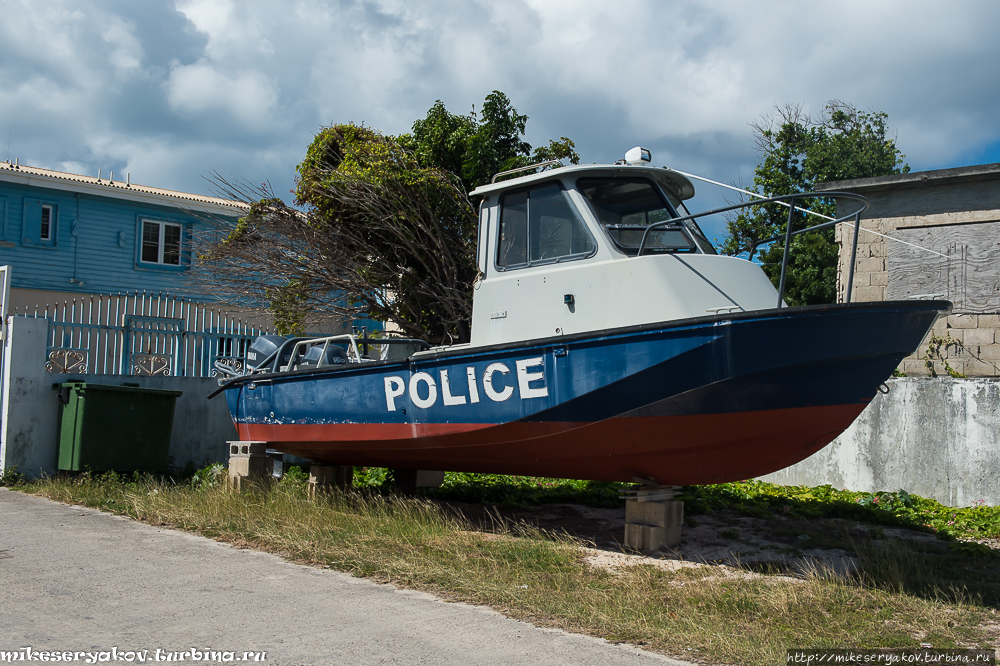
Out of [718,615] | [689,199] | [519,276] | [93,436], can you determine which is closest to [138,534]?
[93,436]

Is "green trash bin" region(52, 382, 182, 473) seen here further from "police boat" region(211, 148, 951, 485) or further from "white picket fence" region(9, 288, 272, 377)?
"police boat" region(211, 148, 951, 485)

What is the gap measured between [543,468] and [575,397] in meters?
0.99

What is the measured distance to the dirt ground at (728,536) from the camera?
5.82 meters

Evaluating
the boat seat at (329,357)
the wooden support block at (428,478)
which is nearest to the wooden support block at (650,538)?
the wooden support block at (428,478)

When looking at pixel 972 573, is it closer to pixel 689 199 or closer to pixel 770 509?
pixel 770 509

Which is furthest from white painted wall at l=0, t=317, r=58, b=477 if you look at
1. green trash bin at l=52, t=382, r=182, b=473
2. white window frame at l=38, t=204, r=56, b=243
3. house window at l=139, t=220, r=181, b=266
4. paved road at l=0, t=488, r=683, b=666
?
house window at l=139, t=220, r=181, b=266

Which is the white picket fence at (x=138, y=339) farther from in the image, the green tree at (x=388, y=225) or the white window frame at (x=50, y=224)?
the white window frame at (x=50, y=224)

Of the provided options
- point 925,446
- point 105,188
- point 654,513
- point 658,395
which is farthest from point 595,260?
point 105,188

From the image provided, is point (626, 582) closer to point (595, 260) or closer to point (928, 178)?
point (595, 260)

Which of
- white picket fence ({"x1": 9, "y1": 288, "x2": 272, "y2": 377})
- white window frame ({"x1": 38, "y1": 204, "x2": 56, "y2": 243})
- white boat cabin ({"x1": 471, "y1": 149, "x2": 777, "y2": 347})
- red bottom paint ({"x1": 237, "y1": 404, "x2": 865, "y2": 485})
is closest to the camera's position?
red bottom paint ({"x1": 237, "y1": 404, "x2": 865, "y2": 485})

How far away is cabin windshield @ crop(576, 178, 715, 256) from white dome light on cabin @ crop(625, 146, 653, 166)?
0.46ft

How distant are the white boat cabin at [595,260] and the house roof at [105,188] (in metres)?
12.2

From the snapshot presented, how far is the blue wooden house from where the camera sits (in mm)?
17734

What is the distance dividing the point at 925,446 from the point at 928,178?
3.79 m
